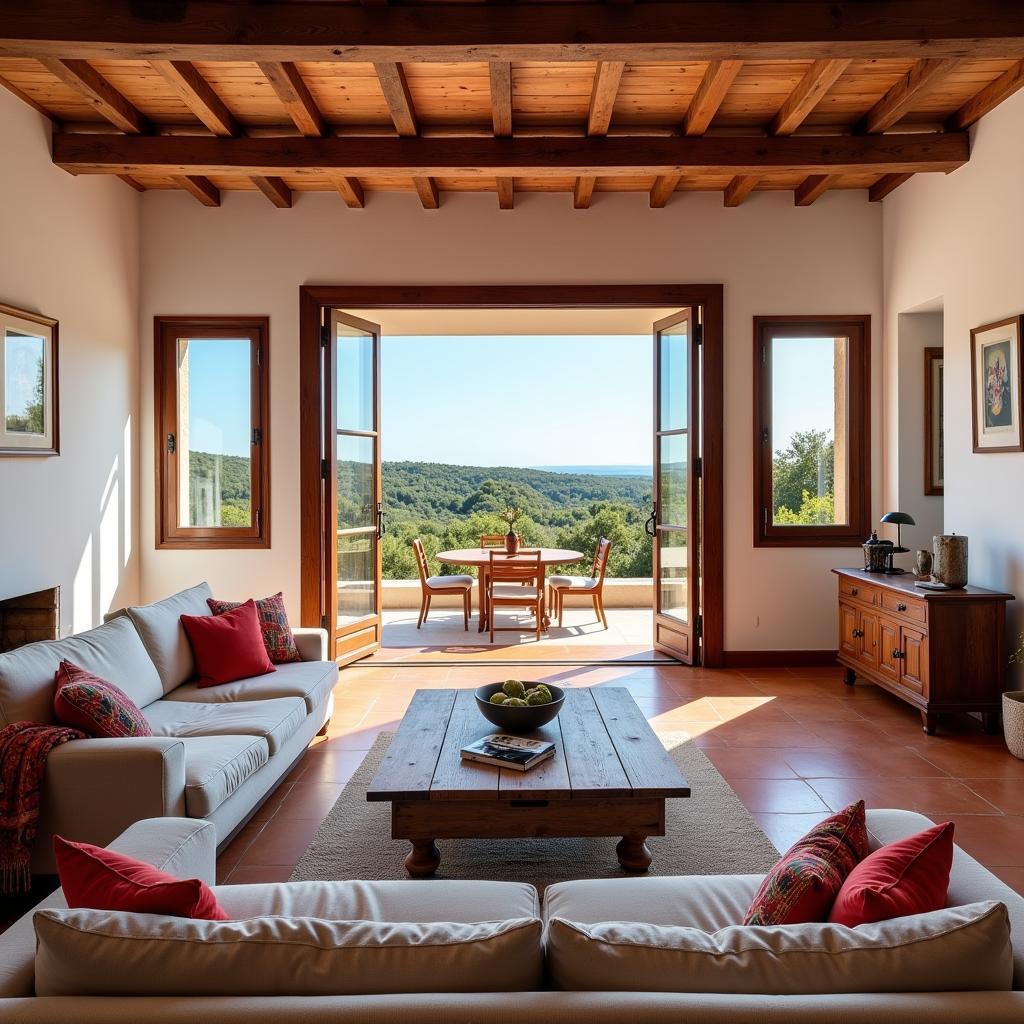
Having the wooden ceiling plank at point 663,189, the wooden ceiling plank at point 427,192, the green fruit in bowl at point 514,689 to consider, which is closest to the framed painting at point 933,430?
the wooden ceiling plank at point 663,189

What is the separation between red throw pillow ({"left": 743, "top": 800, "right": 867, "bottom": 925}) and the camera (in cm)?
148

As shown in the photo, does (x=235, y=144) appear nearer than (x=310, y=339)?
Yes

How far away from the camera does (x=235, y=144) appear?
494cm

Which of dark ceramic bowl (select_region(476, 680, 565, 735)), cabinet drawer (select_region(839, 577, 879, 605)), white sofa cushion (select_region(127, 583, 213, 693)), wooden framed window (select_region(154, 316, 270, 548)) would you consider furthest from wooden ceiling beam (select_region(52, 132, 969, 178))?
dark ceramic bowl (select_region(476, 680, 565, 735))

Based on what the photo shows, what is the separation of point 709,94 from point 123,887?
172 inches

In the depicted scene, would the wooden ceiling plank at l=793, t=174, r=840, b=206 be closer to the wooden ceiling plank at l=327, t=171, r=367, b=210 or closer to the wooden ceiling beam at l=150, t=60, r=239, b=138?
the wooden ceiling plank at l=327, t=171, r=367, b=210

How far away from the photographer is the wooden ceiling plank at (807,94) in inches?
158

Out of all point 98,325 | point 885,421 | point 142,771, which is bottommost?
point 142,771

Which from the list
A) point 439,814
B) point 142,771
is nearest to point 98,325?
point 142,771

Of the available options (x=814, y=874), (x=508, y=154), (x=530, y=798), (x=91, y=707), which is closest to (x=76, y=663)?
(x=91, y=707)

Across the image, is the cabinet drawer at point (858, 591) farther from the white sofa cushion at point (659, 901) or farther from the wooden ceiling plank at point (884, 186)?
Result: the white sofa cushion at point (659, 901)

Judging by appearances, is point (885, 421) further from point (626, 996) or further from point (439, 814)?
point (626, 996)

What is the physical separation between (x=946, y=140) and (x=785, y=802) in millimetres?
3821

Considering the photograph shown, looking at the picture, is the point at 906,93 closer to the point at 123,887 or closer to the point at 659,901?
the point at 659,901
